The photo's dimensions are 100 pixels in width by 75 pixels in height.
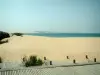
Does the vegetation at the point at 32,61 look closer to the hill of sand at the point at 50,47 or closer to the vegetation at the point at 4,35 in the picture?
the hill of sand at the point at 50,47

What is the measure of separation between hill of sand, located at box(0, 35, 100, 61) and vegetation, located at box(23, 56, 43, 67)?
0.06 metres

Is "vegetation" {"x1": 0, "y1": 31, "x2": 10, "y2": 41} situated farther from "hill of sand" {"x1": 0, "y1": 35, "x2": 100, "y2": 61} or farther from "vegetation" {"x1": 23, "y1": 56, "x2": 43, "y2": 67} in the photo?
"vegetation" {"x1": 23, "y1": 56, "x2": 43, "y2": 67}

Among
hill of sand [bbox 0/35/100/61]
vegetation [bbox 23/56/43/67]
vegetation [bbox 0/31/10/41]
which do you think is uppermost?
vegetation [bbox 0/31/10/41]

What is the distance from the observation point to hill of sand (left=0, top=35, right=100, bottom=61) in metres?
2.71

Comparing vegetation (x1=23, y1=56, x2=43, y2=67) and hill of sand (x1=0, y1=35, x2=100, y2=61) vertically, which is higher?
hill of sand (x1=0, y1=35, x2=100, y2=61)

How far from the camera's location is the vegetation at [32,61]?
2688mm

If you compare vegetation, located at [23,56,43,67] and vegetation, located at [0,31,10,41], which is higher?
vegetation, located at [0,31,10,41]

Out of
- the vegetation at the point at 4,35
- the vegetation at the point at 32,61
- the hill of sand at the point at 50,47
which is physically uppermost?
the vegetation at the point at 4,35

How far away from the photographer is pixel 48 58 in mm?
2777

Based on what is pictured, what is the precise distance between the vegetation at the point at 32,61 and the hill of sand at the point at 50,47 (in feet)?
0.20

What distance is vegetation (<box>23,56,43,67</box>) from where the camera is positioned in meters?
2.69

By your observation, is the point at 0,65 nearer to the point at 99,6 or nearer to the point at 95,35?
the point at 95,35

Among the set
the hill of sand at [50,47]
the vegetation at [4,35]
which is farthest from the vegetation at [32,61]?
the vegetation at [4,35]

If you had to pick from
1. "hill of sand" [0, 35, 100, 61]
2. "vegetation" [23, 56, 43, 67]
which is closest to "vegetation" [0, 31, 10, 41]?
"hill of sand" [0, 35, 100, 61]
